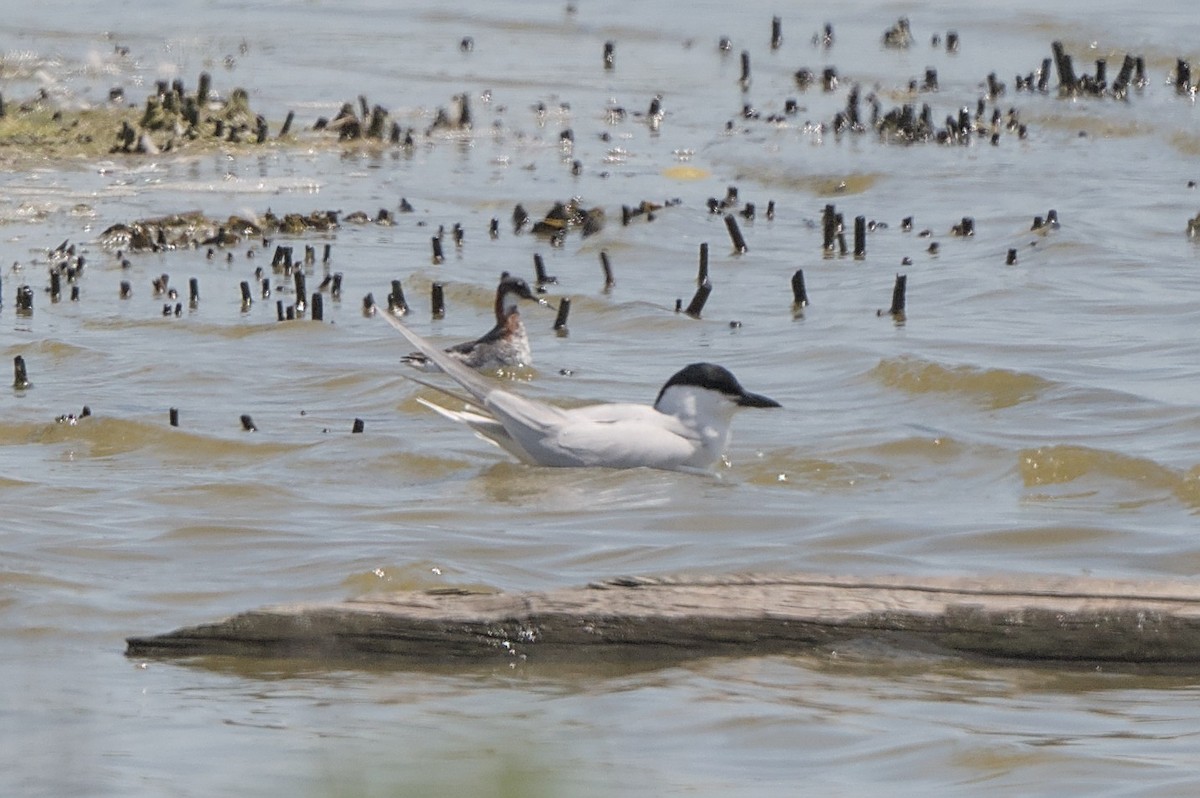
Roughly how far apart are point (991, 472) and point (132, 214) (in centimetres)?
855

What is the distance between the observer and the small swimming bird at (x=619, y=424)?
8.59 metres

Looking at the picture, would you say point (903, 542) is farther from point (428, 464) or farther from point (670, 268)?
point (670, 268)

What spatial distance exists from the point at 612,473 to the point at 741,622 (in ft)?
10.8

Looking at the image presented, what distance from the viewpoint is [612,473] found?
8578 mm

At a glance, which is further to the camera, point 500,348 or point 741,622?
point 500,348

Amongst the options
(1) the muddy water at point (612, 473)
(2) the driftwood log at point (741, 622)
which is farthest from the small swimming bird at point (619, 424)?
(2) the driftwood log at point (741, 622)

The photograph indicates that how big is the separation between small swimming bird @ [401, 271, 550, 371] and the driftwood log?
17.6 feet

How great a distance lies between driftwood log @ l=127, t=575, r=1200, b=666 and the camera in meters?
5.23

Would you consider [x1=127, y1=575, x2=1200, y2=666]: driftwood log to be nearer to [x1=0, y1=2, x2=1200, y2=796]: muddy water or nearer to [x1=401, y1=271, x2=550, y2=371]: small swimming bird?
[x1=0, y1=2, x2=1200, y2=796]: muddy water

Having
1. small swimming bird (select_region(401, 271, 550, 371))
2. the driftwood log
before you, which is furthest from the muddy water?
small swimming bird (select_region(401, 271, 550, 371))

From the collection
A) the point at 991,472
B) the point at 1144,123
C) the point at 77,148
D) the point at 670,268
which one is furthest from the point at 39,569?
the point at 1144,123

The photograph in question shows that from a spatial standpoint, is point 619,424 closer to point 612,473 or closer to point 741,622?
point 612,473

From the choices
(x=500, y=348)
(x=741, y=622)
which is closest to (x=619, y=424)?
(x=500, y=348)

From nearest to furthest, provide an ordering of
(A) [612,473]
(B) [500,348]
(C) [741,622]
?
(C) [741,622] < (A) [612,473] < (B) [500,348]
